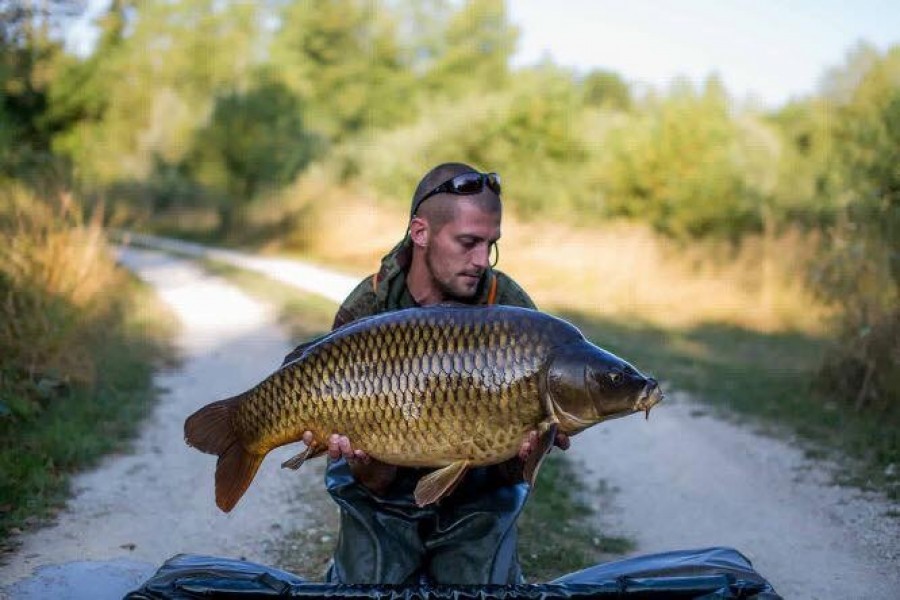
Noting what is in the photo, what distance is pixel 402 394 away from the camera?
2400 mm

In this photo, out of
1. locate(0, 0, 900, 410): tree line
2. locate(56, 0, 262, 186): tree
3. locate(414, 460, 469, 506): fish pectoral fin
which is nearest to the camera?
locate(414, 460, 469, 506): fish pectoral fin

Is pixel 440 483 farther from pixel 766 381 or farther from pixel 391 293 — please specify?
pixel 766 381

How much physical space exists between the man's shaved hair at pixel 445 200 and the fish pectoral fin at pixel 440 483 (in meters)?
0.77

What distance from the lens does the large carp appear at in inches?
91.4

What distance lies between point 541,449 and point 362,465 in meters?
0.64

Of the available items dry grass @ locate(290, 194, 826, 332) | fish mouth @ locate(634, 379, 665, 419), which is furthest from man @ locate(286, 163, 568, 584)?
dry grass @ locate(290, 194, 826, 332)

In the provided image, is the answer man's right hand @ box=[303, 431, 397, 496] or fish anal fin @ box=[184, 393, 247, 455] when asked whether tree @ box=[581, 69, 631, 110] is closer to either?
man's right hand @ box=[303, 431, 397, 496]

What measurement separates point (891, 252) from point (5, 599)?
258 inches

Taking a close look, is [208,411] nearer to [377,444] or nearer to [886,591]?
[377,444]

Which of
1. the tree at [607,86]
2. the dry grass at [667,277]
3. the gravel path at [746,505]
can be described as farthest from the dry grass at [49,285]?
the tree at [607,86]

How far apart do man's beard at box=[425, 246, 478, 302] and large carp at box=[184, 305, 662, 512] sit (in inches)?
16.6

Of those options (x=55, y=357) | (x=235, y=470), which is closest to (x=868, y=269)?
(x=55, y=357)

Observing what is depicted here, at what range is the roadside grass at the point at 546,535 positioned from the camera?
13.8 feet

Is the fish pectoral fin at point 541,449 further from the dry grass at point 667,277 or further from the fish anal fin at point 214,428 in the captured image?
the dry grass at point 667,277
